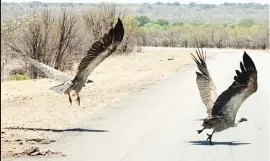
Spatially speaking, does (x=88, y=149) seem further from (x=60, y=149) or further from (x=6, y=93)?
(x=6, y=93)

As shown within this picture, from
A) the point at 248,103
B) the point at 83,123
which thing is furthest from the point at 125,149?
the point at 248,103

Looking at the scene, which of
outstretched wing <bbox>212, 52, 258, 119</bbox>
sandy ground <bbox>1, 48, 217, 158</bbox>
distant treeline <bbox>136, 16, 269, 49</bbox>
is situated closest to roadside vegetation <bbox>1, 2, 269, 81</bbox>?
distant treeline <bbox>136, 16, 269, 49</bbox>

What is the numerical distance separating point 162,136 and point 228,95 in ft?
7.36

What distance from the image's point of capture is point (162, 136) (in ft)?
39.5

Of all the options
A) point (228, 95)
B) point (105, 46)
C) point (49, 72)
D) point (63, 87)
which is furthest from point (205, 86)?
point (49, 72)

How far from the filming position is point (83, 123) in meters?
14.1

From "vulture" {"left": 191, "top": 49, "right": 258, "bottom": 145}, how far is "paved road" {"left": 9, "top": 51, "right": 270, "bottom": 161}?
1.45 feet

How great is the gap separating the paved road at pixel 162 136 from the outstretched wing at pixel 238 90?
65cm

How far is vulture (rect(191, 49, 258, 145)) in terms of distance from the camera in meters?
9.84

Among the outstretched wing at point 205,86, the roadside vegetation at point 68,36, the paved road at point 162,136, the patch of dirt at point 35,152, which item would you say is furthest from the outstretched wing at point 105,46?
the patch of dirt at point 35,152

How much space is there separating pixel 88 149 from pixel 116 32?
262 centimetres

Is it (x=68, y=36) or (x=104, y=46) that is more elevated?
(x=104, y=46)

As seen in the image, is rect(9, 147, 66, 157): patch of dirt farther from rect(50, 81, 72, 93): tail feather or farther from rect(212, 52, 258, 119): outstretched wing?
rect(50, 81, 72, 93): tail feather

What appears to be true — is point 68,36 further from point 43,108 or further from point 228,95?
point 228,95
